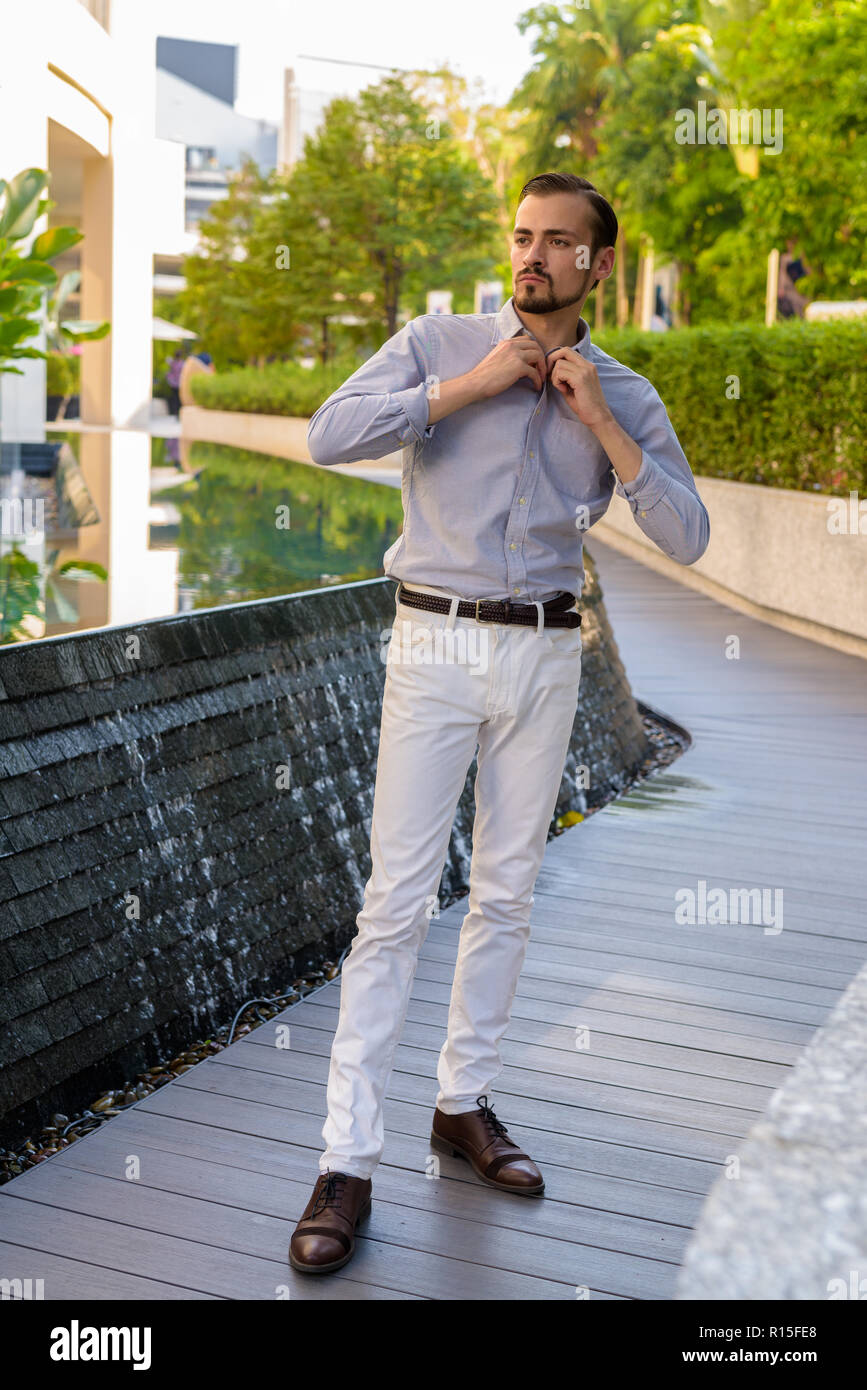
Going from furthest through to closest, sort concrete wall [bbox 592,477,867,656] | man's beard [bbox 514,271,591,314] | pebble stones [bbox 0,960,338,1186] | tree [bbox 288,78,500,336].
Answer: tree [bbox 288,78,500,336], concrete wall [bbox 592,477,867,656], pebble stones [bbox 0,960,338,1186], man's beard [bbox 514,271,591,314]

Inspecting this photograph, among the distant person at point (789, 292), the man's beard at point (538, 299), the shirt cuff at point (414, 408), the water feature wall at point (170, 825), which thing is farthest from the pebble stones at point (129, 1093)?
the distant person at point (789, 292)

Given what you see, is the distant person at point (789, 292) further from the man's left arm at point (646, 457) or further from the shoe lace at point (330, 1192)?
the shoe lace at point (330, 1192)

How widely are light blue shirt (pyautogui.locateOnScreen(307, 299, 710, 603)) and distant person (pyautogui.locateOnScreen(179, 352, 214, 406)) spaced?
135ft

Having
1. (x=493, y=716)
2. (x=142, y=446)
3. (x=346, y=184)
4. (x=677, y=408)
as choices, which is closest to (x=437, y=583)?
(x=493, y=716)

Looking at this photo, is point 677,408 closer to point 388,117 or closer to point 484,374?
point 484,374

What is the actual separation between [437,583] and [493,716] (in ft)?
1.01

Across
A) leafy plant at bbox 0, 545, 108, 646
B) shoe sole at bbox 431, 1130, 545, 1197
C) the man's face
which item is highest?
the man's face

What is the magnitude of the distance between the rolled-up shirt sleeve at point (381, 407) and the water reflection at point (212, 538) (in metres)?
1.49

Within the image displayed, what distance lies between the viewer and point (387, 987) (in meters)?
3.13

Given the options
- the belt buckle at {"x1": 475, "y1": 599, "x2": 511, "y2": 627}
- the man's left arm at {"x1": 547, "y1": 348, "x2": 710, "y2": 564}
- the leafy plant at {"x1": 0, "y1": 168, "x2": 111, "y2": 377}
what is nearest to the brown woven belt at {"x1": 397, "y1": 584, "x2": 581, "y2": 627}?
the belt buckle at {"x1": 475, "y1": 599, "x2": 511, "y2": 627}

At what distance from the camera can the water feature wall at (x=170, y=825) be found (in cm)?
374

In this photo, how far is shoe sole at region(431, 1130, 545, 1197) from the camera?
343 cm

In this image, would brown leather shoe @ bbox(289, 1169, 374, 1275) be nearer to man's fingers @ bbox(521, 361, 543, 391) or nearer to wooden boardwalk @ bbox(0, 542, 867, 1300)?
wooden boardwalk @ bbox(0, 542, 867, 1300)

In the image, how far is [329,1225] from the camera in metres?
3.05
